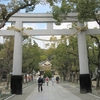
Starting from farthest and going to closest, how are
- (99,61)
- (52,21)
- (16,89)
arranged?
1. (99,61)
2. (52,21)
3. (16,89)

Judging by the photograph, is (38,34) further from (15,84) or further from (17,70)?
(15,84)

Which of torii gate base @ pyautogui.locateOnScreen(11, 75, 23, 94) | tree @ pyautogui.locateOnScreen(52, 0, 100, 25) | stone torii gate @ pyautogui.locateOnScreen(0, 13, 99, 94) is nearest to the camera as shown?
tree @ pyautogui.locateOnScreen(52, 0, 100, 25)

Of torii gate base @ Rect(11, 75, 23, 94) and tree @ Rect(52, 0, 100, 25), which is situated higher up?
tree @ Rect(52, 0, 100, 25)

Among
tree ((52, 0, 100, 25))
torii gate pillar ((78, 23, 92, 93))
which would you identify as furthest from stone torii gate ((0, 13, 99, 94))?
tree ((52, 0, 100, 25))

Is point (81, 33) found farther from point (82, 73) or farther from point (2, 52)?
point (2, 52)

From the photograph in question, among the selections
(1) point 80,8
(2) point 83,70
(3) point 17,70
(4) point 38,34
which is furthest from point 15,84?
(1) point 80,8

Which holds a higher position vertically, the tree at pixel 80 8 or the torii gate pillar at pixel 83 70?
the tree at pixel 80 8

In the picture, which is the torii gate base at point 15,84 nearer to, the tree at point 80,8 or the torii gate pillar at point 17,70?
the torii gate pillar at point 17,70

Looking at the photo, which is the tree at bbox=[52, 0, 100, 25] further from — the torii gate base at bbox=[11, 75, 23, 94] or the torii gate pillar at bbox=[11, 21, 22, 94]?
the torii gate base at bbox=[11, 75, 23, 94]

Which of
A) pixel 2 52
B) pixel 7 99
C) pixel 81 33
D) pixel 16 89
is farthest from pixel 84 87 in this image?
pixel 2 52

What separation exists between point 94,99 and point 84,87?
335cm

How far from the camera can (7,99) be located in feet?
39.7

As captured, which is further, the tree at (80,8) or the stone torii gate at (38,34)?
the stone torii gate at (38,34)

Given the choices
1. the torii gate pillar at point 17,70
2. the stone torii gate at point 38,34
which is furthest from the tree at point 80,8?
the torii gate pillar at point 17,70
